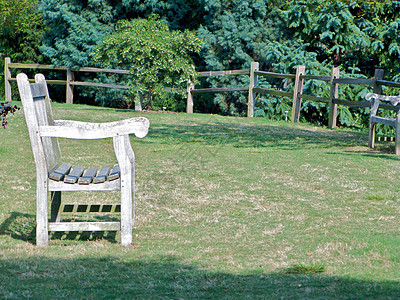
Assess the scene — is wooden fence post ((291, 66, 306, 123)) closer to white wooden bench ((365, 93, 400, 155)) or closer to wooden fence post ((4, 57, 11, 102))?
white wooden bench ((365, 93, 400, 155))

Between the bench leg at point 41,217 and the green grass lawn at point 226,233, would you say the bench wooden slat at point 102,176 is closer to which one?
the bench leg at point 41,217

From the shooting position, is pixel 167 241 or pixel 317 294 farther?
pixel 167 241

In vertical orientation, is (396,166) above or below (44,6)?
below

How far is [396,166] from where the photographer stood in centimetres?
807

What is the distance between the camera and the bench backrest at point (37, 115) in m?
4.10

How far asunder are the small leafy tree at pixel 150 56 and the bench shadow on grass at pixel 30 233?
12.3 m

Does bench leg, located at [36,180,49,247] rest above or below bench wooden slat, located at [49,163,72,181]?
below

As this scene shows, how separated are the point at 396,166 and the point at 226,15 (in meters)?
16.7

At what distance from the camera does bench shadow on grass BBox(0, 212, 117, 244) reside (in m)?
4.58

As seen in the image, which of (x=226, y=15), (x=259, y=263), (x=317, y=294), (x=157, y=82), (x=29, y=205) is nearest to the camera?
(x=317, y=294)

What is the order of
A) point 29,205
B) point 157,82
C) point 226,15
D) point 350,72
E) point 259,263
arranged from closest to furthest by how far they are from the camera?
1. point 259,263
2. point 29,205
3. point 157,82
4. point 350,72
5. point 226,15

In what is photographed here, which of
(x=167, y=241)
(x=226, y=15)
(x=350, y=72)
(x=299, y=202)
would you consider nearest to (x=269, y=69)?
(x=226, y=15)

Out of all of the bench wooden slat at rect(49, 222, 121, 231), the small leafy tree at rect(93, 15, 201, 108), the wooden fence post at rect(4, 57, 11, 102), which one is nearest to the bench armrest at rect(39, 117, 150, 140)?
the bench wooden slat at rect(49, 222, 121, 231)

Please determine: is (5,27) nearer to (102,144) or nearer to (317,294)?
(102,144)
